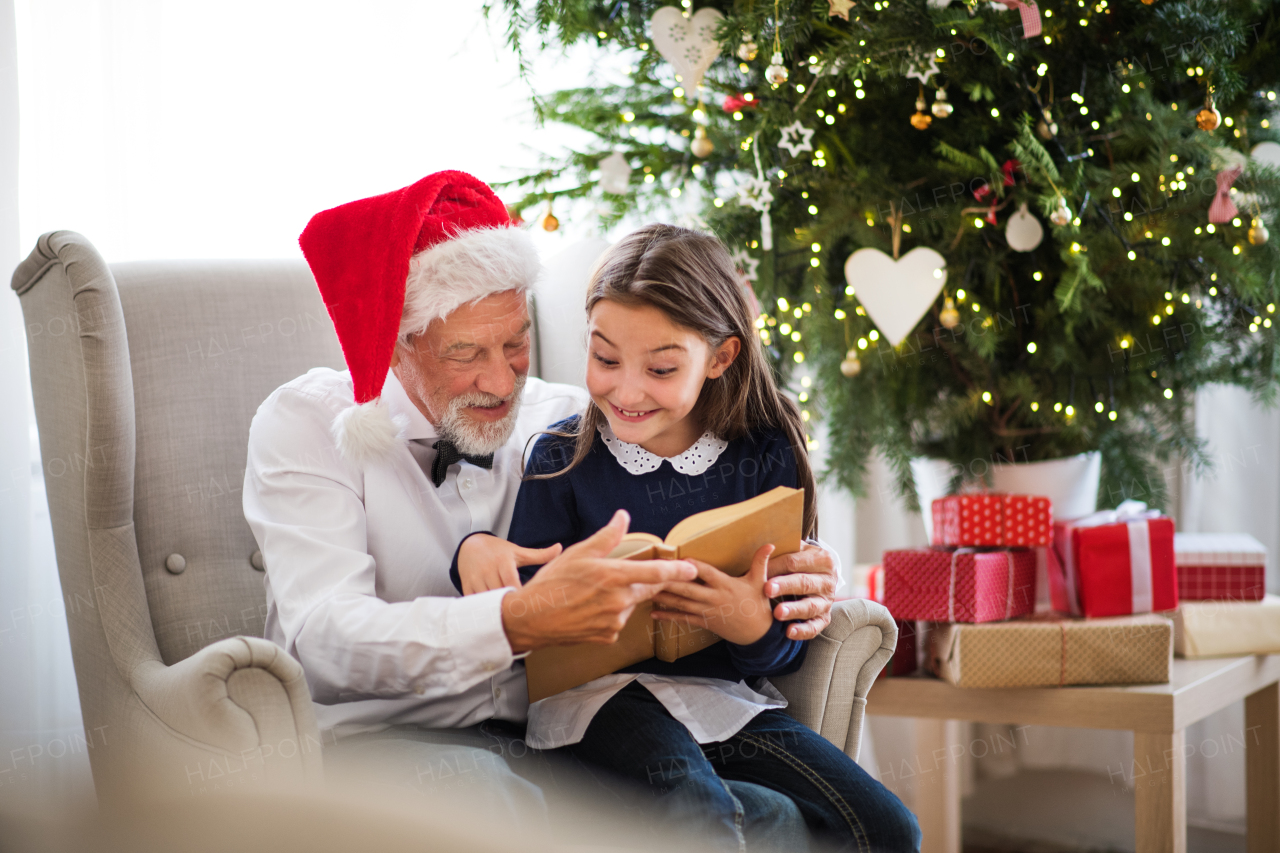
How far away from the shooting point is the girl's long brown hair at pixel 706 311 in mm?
1291

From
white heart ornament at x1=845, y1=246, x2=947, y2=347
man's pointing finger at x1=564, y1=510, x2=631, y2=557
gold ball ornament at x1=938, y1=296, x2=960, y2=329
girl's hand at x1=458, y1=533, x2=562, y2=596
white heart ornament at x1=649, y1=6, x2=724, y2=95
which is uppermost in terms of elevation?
white heart ornament at x1=649, y1=6, x2=724, y2=95

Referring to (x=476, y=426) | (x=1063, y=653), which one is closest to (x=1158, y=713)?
(x=1063, y=653)

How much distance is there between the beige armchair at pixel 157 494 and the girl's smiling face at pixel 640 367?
42 cm

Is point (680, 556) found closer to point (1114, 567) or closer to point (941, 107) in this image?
point (941, 107)

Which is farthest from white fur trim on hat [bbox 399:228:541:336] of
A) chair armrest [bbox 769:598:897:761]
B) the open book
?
chair armrest [bbox 769:598:897:761]

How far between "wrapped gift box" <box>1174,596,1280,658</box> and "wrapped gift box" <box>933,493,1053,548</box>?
0.38m

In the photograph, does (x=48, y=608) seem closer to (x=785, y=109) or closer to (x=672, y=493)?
(x=672, y=493)

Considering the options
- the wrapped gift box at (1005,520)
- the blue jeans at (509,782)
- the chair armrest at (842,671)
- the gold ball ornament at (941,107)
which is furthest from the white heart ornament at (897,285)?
the blue jeans at (509,782)

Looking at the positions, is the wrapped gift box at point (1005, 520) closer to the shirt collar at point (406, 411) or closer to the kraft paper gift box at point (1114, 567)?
the kraft paper gift box at point (1114, 567)

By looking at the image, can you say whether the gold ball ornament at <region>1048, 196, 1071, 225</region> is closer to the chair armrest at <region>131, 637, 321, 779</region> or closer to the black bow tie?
the black bow tie

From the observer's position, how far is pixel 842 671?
144 cm

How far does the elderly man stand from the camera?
1.15 meters

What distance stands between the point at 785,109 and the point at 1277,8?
0.96 metres

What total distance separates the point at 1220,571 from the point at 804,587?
1179mm
